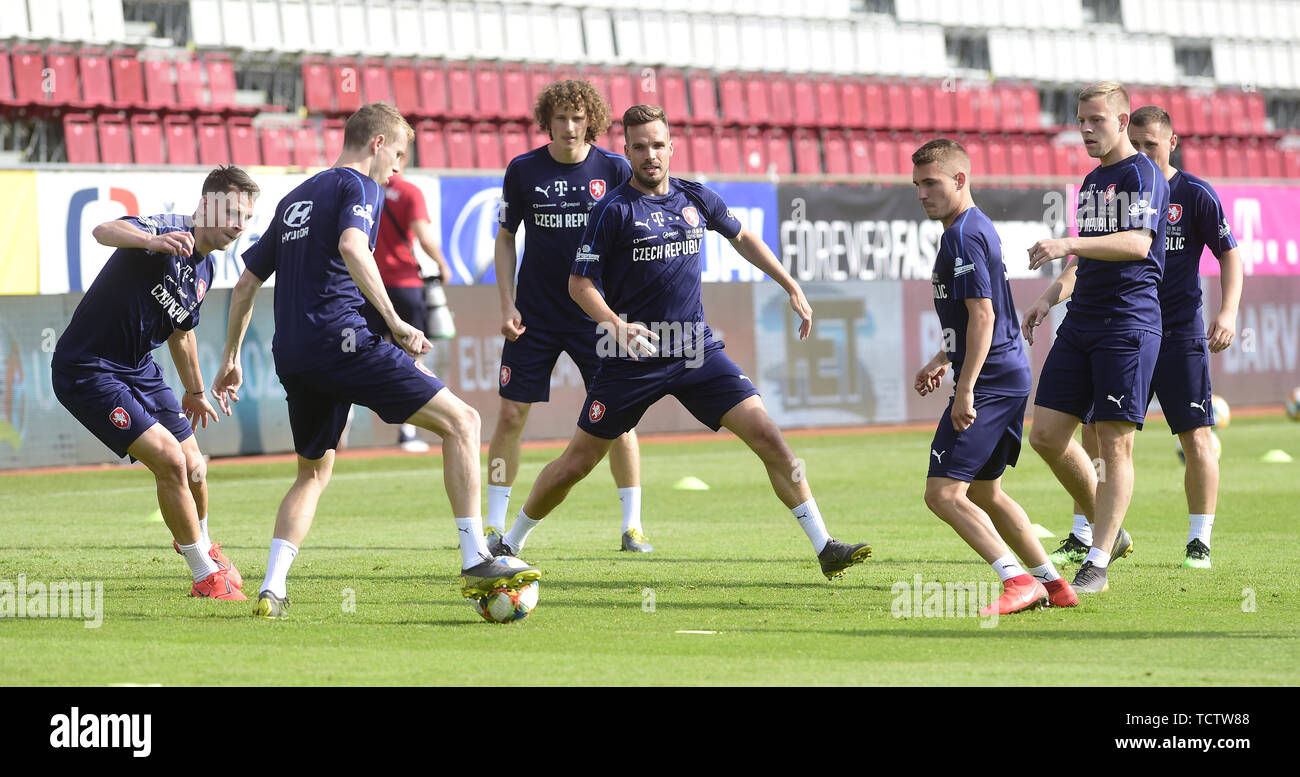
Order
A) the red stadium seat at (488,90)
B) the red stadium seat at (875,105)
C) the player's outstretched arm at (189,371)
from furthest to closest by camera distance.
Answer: the red stadium seat at (875,105) → the red stadium seat at (488,90) → the player's outstretched arm at (189,371)

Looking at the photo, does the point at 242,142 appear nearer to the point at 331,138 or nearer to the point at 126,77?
the point at 331,138

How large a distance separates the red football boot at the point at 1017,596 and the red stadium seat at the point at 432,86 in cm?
1841

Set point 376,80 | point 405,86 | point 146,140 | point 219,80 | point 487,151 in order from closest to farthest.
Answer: point 146,140 < point 219,80 < point 487,151 < point 376,80 < point 405,86

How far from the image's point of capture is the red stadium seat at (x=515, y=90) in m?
24.5

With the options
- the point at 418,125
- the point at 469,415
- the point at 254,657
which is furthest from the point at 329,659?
the point at 418,125

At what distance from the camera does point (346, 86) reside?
23.1 m

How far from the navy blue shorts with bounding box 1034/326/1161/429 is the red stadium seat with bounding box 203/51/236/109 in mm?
17076

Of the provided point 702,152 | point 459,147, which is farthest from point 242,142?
point 702,152

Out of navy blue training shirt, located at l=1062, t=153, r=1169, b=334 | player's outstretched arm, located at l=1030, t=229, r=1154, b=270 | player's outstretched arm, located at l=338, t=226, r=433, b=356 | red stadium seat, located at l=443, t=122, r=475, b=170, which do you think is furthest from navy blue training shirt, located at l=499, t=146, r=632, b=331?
red stadium seat, located at l=443, t=122, r=475, b=170

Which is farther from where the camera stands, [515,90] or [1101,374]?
[515,90]

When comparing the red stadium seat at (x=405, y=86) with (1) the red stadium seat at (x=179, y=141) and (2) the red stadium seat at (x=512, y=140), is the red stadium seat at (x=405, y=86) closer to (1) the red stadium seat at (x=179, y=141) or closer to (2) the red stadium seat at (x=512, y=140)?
(2) the red stadium seat at (x=512, y=140)

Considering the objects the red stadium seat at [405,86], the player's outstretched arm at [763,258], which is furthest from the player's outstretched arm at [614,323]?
the red stadium seat at [405,86]

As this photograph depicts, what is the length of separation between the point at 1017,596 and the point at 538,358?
331 centimetres

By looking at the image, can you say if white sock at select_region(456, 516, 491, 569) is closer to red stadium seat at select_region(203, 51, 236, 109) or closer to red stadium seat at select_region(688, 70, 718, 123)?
red stadium seat at select_region(203, 51, 236, 109)
